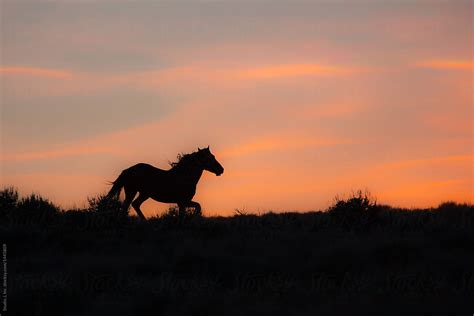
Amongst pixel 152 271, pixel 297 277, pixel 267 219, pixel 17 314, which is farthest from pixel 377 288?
pixel 267 219

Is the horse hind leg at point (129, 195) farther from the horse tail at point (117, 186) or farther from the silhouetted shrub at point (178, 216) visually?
the silhouetted shrub at point (178, 216)

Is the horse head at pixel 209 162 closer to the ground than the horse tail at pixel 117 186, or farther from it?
farther from it

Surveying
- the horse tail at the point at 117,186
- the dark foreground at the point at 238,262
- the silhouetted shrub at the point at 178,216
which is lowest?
the dark foreground at the point at 238,262

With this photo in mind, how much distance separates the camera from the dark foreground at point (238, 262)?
1556 cm

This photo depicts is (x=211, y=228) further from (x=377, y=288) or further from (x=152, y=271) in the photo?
(x=377, y=288)

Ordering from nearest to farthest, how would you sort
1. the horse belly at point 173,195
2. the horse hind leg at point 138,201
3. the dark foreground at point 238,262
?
the dark foreground at point 238,262
the horse belly at point 173,195
the horse hind leg at point 138,201

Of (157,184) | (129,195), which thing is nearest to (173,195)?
(157,184)

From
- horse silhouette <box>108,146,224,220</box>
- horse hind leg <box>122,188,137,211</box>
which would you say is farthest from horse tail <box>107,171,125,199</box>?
horse hind leg <box>122,188,137,211</box>

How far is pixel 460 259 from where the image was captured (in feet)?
63.0

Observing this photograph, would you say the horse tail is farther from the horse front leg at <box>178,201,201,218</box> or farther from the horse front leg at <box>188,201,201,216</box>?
the horse front leg at <box>188,201,201,216</box>

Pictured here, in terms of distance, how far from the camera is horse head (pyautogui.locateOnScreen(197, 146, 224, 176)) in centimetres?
2891

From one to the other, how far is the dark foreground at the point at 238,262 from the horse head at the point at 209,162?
105 inches

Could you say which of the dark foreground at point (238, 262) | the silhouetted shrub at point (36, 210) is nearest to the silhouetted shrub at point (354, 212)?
the dark foreground at point (238, 262)

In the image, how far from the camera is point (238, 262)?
754 inches
